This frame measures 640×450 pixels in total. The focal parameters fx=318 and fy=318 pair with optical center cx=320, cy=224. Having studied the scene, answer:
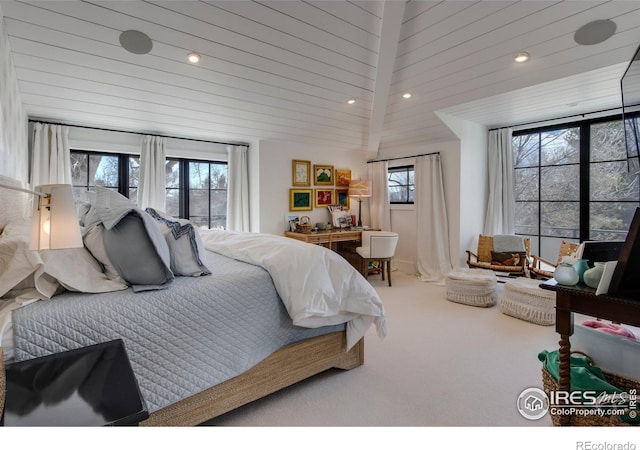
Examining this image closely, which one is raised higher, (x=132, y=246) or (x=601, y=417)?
(x=132, y=246)

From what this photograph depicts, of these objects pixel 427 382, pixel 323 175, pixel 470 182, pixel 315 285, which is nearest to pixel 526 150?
pixel 470 182

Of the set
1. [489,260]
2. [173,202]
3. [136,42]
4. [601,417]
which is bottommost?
[601,417]

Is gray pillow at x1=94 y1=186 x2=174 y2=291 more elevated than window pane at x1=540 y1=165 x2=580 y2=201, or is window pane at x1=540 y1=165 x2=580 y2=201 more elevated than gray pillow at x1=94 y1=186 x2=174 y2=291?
window pane at x1=540 y1=165 x2=580 y2=201

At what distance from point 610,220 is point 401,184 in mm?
2669

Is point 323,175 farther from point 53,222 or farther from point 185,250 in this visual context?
point 53,222

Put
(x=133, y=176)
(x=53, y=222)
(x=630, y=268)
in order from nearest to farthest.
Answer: (x=53, y=222) → (x=630, y=268) → (x=133, y=176)

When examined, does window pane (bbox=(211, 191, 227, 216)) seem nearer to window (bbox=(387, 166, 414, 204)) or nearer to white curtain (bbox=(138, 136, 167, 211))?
white curtain (bbox=(138, 136, 167, 211))

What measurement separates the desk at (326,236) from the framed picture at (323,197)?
0.58 metres

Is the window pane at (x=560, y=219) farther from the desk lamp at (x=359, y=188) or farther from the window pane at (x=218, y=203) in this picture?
the window pane at (x=218, y=203)

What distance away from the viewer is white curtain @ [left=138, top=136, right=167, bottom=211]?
150 inches

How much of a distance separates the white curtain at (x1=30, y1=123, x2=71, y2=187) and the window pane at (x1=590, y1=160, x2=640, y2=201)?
19.6 feet

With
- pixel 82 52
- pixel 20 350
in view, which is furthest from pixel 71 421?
pixel 82 52

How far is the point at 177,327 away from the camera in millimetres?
1423

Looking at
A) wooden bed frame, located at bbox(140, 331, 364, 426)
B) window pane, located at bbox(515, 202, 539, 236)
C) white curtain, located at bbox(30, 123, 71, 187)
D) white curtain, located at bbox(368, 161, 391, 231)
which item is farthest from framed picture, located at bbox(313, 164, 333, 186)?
wooden bed frame, located at bbox(140, 331, 364, 426)
